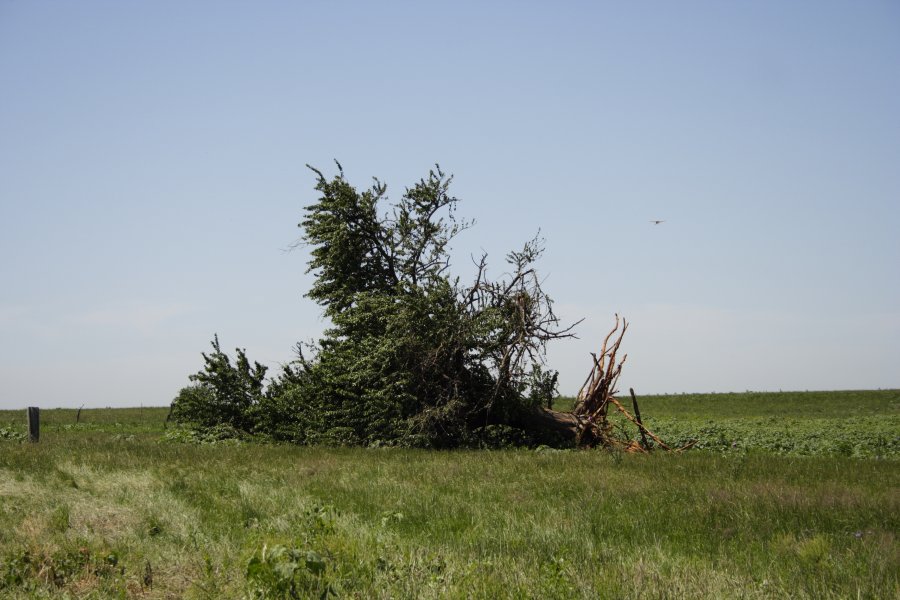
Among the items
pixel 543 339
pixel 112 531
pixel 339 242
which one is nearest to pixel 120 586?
pixel 112 531

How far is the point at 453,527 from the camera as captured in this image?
30.6 feet

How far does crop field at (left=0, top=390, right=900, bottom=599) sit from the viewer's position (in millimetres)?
6500

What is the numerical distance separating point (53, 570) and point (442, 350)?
1449 cm

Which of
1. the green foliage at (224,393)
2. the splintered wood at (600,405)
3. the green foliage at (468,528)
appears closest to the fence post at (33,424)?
the green foliage at (224,393)

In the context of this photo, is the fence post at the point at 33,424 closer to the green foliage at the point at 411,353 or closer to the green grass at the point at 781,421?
the green foliage at the point at 411,353

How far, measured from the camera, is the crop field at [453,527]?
6500 millimetres

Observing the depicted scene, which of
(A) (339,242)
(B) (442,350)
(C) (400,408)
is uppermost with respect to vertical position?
(A) (339,242)

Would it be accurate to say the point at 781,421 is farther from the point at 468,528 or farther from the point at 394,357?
the point at 468,528

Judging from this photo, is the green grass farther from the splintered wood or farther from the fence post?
the fence post

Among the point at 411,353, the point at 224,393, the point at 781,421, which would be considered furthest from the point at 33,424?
the point at 781,421

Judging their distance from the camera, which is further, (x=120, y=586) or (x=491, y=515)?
(x=491, y=515)

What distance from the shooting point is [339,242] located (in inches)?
953

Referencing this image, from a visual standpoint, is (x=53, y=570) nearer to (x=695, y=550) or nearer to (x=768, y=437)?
(x=695, y=550)

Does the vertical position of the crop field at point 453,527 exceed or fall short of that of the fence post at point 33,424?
it falls short
